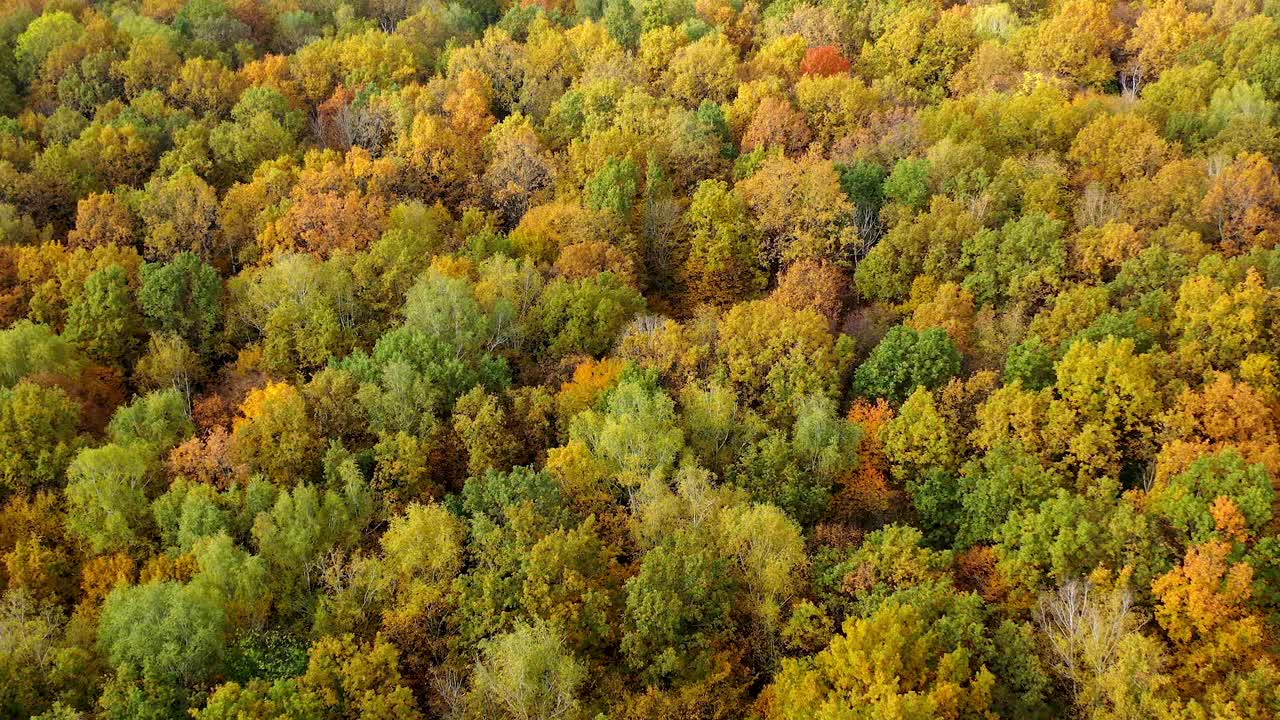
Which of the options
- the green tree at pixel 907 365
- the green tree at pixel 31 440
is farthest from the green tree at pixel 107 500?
the green tree at pixel 907 365

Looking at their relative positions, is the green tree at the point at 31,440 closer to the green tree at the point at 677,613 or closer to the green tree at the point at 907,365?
the green tree at the point at 677,613

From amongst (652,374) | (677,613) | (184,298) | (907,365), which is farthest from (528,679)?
(184,298)

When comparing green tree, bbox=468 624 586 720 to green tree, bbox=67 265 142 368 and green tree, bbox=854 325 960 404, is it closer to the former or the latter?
green tree, bbox=854 325 960 404

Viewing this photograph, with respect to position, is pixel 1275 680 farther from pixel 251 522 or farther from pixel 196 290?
pixel 196 290

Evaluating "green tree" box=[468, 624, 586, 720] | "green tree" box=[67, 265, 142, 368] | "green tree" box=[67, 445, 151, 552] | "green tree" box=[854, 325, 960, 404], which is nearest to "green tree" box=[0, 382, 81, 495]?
"green tree" box=[67, 445, 151, 552]

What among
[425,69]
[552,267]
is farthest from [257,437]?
[425,69]

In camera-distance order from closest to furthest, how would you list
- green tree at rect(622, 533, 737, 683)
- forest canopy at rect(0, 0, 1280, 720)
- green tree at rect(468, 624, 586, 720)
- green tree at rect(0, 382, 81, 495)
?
green tree at rect(468, 624, 586, 720) < forest canopy at rect(0, 0, 1280, 720) < green tree at rect(622, 533, 737, 683) < green tree at rect(0, 382, 81, 495)

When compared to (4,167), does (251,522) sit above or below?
below

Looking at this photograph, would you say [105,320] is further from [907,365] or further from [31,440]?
[907,365]
